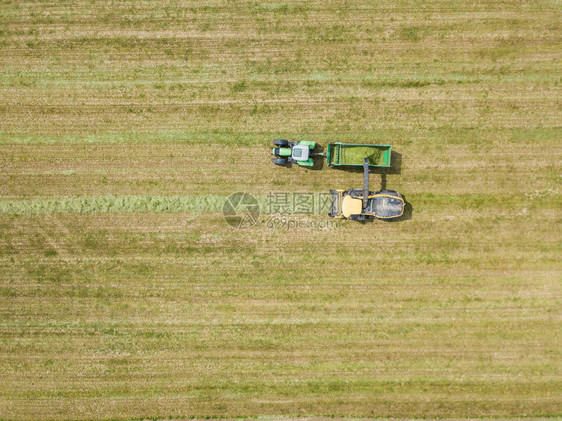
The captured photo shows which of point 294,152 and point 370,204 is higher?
point 294,152

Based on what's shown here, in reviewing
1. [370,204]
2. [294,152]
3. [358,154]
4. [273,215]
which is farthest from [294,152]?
[370,204]

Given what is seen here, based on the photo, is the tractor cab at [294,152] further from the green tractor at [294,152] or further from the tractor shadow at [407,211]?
the tractor shadow at [407,211]

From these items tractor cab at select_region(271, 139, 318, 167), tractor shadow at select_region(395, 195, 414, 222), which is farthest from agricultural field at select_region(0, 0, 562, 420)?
tractor cab at select_region(271, 139, 318, 167)

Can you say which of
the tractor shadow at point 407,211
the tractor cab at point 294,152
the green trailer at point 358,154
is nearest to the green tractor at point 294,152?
the tractor cab at point 294,152

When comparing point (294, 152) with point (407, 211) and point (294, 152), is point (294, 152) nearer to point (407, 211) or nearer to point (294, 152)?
point (294, 152)

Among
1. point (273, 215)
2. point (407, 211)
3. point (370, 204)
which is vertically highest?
point (370, 204)

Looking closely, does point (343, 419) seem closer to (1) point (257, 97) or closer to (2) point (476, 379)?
(2) point (476, 379)

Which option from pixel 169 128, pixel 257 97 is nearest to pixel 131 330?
pixel 169 128
